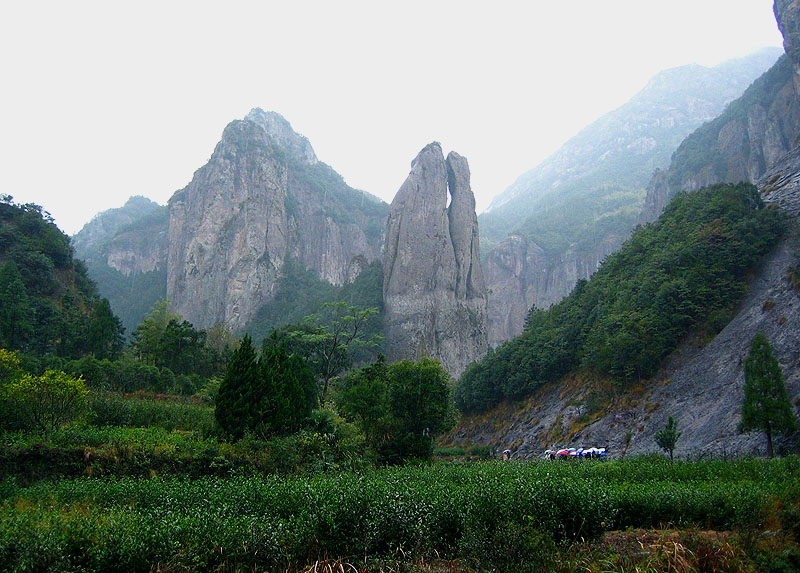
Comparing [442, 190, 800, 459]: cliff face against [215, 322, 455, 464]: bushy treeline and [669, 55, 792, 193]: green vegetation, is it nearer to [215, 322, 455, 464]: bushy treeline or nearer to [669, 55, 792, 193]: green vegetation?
[215, 322, 455, 464]: bushy treeline

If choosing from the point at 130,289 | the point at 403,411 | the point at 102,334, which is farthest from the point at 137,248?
the point at 403,411

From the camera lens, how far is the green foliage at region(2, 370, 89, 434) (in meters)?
16.5

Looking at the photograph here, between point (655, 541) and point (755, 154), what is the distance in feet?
246

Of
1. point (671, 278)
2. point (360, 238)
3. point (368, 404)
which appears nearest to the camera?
point (368, 404)

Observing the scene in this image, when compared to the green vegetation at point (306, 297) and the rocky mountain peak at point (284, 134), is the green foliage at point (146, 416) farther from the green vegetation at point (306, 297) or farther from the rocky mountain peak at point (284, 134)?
the rocky mountain peak at point (284, 134)

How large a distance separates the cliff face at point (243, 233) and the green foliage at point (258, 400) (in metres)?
70.2

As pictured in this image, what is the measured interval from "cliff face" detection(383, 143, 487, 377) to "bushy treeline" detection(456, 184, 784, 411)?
2504cm

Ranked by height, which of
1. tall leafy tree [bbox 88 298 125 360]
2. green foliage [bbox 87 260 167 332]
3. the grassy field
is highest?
green foliage [bbox 87 260 167 332]

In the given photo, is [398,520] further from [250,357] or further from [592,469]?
[250,357]

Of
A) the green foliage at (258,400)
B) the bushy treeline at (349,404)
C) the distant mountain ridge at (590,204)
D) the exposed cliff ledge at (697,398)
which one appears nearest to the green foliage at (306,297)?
the distant mountain ridge at (590,204)

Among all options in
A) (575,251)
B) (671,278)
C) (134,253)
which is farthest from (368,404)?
(134,253)

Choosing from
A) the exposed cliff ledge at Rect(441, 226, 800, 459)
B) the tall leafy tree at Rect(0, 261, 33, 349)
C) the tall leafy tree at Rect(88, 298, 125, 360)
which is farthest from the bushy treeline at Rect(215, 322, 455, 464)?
the tall leafy tree at Rect(0, 261, 33, 349)

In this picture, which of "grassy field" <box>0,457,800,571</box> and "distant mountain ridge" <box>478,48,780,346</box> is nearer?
"grassy field" <box>0,457,800,571</box>

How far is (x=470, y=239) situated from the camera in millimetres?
86062
